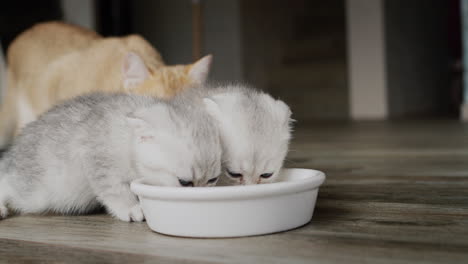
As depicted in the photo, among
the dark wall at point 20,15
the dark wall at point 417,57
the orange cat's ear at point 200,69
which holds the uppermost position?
the dark wall at point 20,15

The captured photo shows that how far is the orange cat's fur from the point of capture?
2350mm

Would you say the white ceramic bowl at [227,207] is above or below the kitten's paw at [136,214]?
above

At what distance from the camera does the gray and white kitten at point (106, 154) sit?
43.7 inches

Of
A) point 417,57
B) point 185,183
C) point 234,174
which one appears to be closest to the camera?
point 185,183

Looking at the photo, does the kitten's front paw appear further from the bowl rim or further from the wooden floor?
the bowl rim

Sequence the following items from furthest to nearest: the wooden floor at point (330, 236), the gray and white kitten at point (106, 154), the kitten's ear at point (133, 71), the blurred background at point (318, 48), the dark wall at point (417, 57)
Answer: the dark wall at point (417, 57)
the blurred background at point (318, 48)
the kitten's ear at point (133, 71)
the gray and white kitten at point (106, 154)
the wooden floor at point (330, 236)

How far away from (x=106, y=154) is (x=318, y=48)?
21.3 feet

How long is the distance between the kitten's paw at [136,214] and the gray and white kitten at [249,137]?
0.71 ft

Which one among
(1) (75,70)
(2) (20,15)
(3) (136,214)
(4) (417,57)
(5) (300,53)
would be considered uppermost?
(2) (20,15)

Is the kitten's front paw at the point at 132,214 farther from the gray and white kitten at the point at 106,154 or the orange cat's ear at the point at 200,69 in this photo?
the orange cat's ear at the point at 200,69

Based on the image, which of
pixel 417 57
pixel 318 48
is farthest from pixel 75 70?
pixel 417 57

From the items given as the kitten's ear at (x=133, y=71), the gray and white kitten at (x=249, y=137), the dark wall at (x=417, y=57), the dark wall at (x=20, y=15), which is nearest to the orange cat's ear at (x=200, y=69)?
the kitten's ear at (x=133, y=71)

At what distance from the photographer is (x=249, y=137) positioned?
3.98ft

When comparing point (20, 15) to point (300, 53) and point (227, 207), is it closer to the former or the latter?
point (300, 53)
